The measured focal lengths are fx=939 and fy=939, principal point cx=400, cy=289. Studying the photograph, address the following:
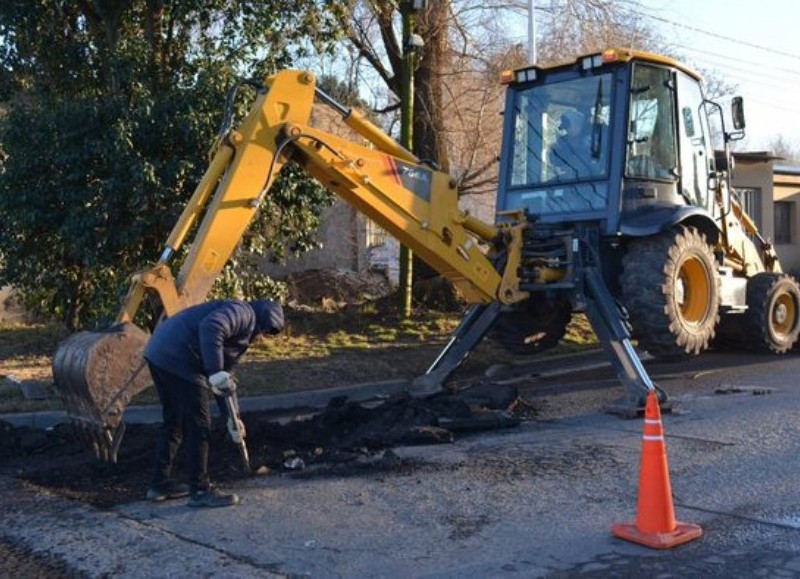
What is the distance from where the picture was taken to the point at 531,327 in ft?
38.1

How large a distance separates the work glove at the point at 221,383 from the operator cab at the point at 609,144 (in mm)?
5406

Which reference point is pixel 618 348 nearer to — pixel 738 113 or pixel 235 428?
pixel 738 113

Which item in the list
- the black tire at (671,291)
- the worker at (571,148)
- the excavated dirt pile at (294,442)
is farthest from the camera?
the worker at (571,148)

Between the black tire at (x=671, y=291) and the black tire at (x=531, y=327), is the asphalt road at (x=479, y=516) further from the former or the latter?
the black tire at (x=531, y=327)

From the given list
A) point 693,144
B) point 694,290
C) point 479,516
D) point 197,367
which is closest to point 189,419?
point 197,367

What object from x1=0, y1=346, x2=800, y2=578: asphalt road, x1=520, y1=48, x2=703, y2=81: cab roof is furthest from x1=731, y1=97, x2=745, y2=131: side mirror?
x1=0, y1=346, x2=800, y2=578: asphalt road

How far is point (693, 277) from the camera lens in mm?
10641

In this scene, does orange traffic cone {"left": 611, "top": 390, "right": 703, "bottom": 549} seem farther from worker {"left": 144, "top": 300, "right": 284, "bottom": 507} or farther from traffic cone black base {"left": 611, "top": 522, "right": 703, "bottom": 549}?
worker {"left": 144, "top": 300, "right": 284, "bottom": 507}

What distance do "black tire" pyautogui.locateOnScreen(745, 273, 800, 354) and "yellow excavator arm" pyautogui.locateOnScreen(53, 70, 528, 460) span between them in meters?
3.94

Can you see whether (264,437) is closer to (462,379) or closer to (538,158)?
(462,379)

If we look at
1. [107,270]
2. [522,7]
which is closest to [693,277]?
[107,270]

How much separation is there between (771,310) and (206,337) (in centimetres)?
884

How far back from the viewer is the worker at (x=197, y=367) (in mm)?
6422

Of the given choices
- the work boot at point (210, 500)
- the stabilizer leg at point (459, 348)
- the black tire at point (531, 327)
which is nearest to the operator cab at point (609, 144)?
the black tire at point (531, 327)
